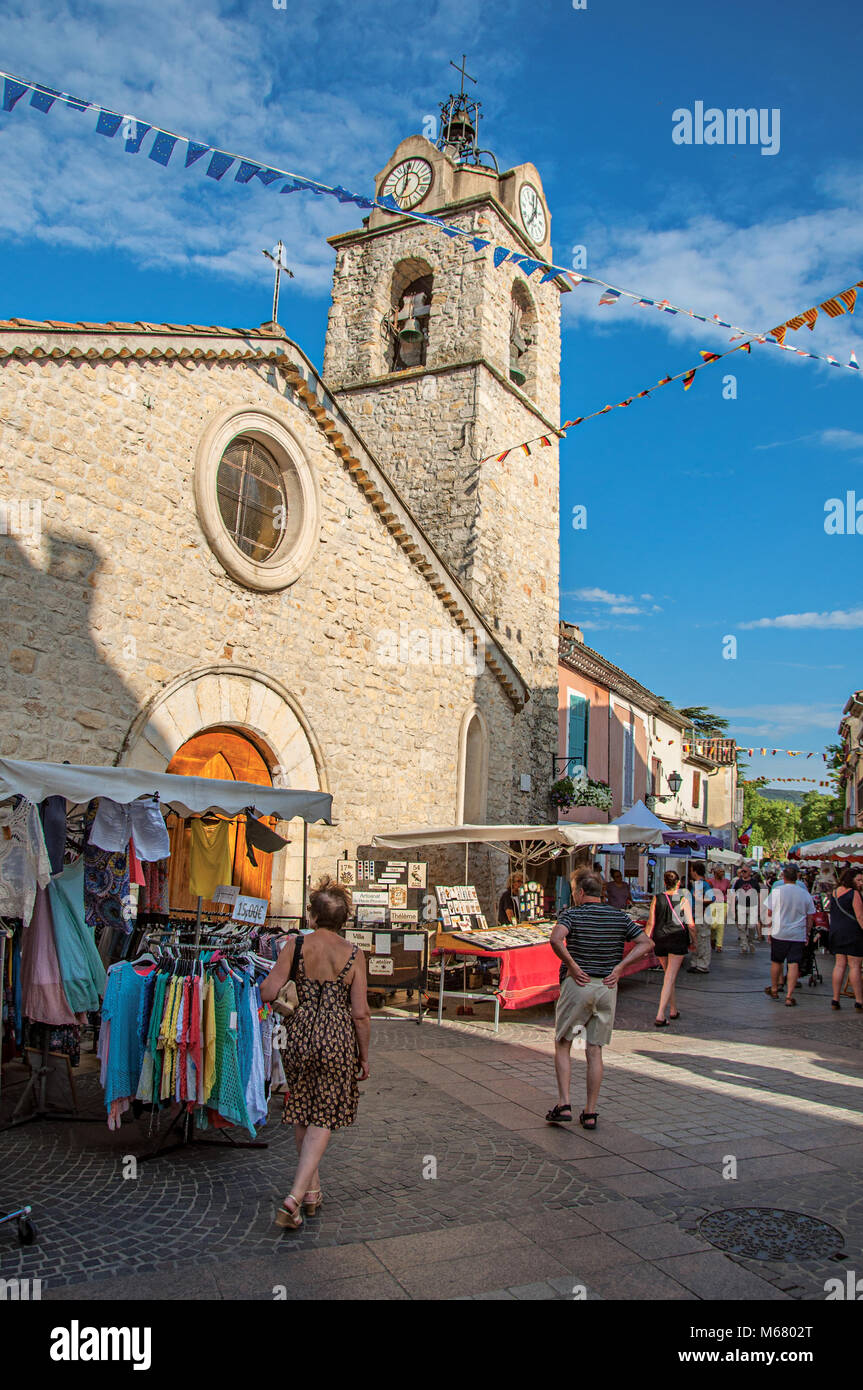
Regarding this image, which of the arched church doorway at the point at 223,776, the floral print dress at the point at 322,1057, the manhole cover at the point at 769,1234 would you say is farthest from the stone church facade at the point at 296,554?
the manhole cover at the point at 769,1234

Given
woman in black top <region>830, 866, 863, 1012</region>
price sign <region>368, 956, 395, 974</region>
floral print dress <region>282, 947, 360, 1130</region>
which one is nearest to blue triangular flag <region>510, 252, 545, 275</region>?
price sign <region>368, 956, 395, 974</region>

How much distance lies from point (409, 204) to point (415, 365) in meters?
3.26

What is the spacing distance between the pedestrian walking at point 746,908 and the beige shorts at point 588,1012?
1535 cm

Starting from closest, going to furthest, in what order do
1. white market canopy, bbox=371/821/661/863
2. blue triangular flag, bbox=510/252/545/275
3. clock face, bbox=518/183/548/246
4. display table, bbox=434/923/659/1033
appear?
display table, bbox=434/923/659/1033
blue triangular flag, bbox=510/252/545/275
white market canopy, bbox=371/821/661/863
clock face, bbox=518/183/548/246

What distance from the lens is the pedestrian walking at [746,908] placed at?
20.1 meters

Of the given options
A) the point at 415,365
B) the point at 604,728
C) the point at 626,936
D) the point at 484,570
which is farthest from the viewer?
the point at 604,728

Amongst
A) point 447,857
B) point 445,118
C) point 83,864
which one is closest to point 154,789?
point 83,864

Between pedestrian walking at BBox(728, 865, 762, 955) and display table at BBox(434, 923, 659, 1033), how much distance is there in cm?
1160

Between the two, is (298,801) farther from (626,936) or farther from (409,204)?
(409,204)

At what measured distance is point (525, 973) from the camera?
9.50 m

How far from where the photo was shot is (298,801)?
793 cm

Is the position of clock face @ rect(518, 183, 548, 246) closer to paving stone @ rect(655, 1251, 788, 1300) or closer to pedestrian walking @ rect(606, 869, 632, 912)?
pedestrian walking @ rect(606, 869, 632, 912)

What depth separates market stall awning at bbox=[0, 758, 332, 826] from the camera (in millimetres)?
5504

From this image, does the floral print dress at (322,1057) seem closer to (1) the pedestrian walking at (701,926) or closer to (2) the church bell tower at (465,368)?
(1) the pedestrian walking at (701,926)
